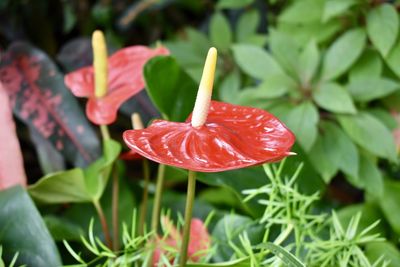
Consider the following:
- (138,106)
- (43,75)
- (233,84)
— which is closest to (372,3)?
(233,84)

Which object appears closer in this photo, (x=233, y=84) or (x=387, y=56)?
(x=387, y=56)

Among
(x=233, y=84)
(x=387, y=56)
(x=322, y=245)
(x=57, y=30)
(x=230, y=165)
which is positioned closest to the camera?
(x=230, y=165)

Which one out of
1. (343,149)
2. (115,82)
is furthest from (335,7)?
(115,82)

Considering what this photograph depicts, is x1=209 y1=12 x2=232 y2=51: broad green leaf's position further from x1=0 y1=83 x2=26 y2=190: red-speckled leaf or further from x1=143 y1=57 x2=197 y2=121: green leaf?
x1=0 y1=83 x2=26 y2=190: red-speckled leaf

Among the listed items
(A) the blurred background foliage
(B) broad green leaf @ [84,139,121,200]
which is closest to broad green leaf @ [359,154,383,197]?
(A) the blurred background foliage

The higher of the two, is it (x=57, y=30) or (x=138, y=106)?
(x=57, y=30)

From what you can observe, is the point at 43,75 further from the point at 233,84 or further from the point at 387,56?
the point at 387,56

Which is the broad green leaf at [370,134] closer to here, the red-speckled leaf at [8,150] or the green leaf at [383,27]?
the green leaf at [383,27]

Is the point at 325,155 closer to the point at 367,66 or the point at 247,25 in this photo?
the point at 367,66

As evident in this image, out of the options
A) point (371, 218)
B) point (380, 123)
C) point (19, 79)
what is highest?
point (19, 79)
